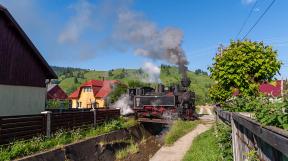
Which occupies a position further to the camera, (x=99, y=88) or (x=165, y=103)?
(x=99, y=88)

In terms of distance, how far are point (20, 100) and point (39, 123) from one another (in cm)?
583

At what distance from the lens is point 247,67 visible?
13258 mm

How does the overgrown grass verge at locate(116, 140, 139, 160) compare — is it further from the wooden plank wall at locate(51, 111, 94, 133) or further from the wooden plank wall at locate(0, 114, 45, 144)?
the wooden plank wall at locate(0, 114, 45, 144)

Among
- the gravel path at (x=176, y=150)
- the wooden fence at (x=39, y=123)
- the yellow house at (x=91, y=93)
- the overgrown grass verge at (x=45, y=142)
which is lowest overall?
the gravel path at (x=176, y=150)

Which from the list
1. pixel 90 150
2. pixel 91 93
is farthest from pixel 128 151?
pixel 91 93

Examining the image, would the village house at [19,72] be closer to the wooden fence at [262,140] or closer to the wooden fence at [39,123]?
the wooden fence at [39,123]

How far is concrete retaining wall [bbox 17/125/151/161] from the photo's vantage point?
12031 mm

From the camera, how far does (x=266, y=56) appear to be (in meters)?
13.6

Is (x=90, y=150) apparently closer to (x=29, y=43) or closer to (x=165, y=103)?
(x=29, y=43)

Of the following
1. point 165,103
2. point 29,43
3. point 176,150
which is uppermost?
point 29,43

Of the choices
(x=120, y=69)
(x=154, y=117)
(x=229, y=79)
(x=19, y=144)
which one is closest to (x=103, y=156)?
(x=19, y=144)

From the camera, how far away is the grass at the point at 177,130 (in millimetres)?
20216

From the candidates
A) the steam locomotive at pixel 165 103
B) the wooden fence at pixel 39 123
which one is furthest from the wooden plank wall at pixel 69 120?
the steam locomotive at pixel 165 103

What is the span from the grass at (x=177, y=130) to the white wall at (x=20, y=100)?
859 cm
